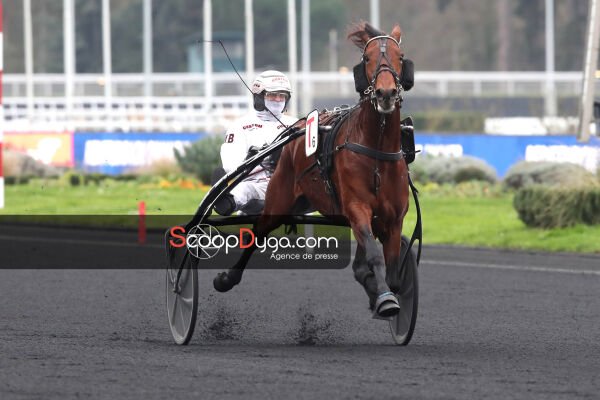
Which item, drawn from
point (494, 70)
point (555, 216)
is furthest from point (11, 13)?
point (555, 216)

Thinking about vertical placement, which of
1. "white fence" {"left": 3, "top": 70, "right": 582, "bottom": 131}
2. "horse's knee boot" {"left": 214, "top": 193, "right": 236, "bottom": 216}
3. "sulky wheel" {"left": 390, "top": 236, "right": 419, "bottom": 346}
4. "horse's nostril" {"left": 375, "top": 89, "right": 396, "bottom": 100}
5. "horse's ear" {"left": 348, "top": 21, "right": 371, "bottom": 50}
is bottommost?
"sulky wheel" {"left": 390, "top": 236, "right": 419, "bottom": 346}

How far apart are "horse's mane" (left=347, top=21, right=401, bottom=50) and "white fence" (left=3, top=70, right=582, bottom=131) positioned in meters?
26.0

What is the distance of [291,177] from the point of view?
31.1 ft

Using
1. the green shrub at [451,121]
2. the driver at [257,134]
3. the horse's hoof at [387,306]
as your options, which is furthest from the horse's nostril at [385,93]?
the green shrub at [451,121]

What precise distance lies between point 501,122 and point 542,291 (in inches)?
1079

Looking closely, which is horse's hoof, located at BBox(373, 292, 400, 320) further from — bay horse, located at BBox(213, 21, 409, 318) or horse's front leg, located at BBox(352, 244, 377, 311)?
horse's front leg, located at BBox(352, 244, 377, 311)

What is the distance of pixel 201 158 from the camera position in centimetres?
2939

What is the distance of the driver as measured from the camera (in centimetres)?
980

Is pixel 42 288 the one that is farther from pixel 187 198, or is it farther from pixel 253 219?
pixel 187 198

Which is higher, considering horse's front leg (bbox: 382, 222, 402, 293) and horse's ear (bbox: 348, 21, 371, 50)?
horse's ear (bbox: 348, 21, 371, 50)

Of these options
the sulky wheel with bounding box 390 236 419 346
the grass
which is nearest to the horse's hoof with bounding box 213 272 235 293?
the sulky wheel with bounding box 390 236 419 346

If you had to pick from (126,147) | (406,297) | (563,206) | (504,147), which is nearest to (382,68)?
(406,297)

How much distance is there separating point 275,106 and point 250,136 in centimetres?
27

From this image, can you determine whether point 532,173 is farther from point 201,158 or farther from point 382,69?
point 382,69
